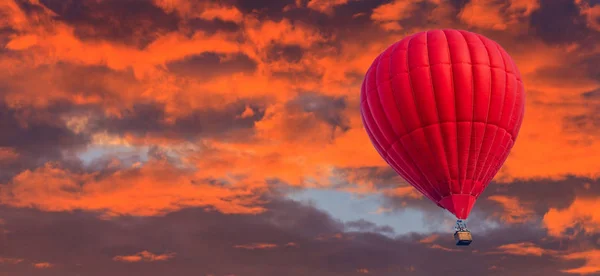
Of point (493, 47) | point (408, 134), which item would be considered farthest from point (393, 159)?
point (493, 47)

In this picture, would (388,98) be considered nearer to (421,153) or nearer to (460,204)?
(421,153)

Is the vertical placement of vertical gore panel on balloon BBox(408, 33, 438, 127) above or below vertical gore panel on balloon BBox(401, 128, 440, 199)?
above

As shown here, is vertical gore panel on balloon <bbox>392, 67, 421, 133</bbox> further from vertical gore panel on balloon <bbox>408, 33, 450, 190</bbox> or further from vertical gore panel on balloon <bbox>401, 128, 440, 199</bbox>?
vertical gore panel on balloon <bbox>401, 128, 440, 199</bbox>

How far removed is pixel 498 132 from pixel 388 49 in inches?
433

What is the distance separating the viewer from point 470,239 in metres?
49.5

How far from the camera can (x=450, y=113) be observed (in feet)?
167

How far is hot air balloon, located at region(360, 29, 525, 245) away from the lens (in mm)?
50938

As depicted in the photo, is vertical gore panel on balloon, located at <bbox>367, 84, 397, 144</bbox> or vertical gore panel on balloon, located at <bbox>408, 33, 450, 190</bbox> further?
vertical gore panel on balloon, located at <bbox>367, 84, 397, 144</bbox>

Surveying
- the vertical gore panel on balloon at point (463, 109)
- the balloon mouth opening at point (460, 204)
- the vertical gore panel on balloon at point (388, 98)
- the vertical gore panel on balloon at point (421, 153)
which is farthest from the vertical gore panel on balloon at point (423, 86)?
the balloon mouth opening at point (460, 204)

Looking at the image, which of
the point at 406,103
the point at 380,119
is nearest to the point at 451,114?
the point at 406,103

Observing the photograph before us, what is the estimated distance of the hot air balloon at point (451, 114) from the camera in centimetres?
5094

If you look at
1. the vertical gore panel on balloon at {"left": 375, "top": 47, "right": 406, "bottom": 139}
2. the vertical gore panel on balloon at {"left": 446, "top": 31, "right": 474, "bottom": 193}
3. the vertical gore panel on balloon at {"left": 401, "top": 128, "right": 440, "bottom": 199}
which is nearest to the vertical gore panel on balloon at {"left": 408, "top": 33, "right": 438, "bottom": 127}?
the vertical gore panel on balloon at {"left": 401, "top": 128, "right": 440, "bottom": 199}

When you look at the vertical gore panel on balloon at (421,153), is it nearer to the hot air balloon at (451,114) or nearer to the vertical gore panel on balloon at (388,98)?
the hot air balloon at (451,114)

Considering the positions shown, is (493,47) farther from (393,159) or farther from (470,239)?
(470,239)
